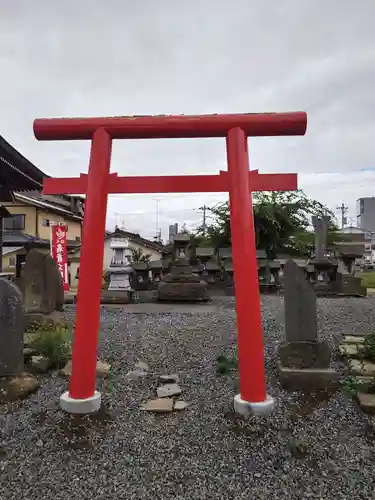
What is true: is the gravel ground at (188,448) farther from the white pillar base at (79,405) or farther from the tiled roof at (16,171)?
the tiled roof at (16,171)

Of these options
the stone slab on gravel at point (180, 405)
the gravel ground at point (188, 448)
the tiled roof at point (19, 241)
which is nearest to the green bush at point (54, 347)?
the gravel ground at point (188, 448)

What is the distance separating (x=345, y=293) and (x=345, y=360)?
792cm

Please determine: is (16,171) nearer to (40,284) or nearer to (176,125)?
(40,284)

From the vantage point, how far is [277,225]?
17031mm

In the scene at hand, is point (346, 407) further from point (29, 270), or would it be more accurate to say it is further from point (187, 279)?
point (187, 279)

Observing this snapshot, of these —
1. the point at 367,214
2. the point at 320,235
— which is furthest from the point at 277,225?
the point at 367,214

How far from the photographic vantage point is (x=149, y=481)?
2346 millimetres

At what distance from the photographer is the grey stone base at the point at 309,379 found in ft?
11.6

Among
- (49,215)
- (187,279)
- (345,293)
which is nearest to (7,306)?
(187,279)

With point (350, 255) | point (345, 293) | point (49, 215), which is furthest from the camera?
point (49, 215)

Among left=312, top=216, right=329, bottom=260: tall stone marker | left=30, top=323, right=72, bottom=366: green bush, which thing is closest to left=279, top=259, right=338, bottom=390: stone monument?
left=30, top=323, right=72, bottom=366: green bush

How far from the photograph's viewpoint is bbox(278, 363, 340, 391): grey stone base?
140 inches

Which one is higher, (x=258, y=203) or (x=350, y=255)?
(x=258, y=203)

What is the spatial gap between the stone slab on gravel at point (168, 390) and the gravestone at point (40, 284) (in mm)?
3184
